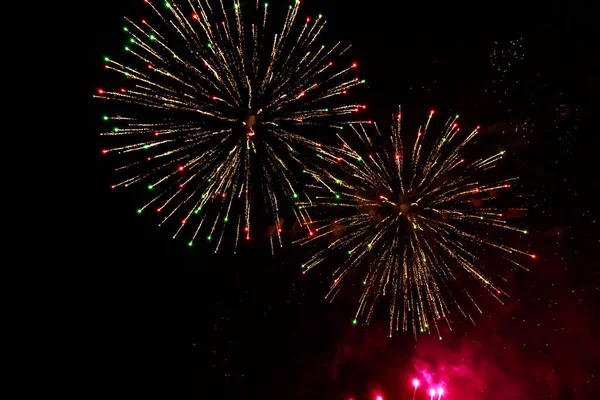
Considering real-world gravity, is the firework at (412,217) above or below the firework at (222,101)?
below

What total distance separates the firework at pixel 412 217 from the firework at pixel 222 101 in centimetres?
45

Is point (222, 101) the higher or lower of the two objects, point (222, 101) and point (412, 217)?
the higher

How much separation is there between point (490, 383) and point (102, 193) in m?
4.67

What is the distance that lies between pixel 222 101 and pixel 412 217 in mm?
2071

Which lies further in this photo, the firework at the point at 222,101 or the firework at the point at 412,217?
the firework at the point at 412,217

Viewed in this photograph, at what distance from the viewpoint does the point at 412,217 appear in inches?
165

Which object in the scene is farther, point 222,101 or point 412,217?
point 412,217

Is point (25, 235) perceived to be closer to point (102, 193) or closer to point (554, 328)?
point (102, 193)

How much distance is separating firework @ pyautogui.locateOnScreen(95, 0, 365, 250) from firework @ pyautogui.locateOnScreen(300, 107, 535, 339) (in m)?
0.45

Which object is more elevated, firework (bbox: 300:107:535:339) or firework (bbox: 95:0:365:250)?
firework (bbox: 95:0:365:250)

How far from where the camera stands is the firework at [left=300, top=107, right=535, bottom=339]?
420 cm

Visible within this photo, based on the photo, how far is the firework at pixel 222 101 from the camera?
3695 mm

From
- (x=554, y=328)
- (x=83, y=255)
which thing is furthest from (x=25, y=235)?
(x=554, y=328)

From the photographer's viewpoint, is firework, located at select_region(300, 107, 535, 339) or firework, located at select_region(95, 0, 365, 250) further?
firework, located at select_region(300, 107, 535, 339)
